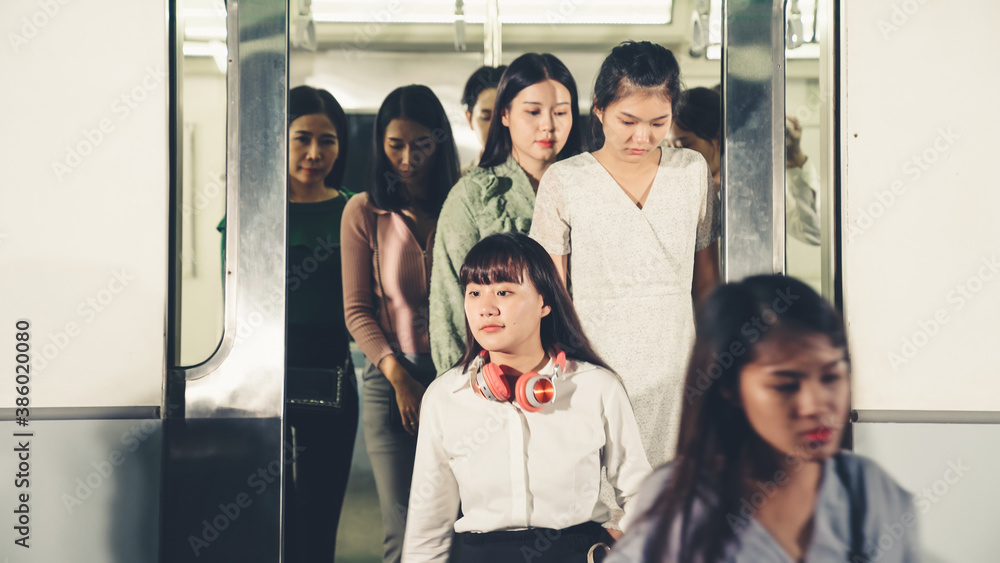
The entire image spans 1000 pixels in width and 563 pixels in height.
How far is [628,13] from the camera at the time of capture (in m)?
2.10

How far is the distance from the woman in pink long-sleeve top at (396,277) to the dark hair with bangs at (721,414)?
0.93 meters

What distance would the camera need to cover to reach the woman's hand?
1989 millimetres

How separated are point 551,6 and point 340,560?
1801mm

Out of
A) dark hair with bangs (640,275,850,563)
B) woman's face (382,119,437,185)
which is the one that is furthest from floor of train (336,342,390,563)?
dark hair with bangs (640,275,850,563)

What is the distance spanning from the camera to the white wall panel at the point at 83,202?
1.77 meters

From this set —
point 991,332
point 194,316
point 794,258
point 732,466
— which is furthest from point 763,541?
point 194,316

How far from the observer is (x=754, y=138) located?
74.8 inches

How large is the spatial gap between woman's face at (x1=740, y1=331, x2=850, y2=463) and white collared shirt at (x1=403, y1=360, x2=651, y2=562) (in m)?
0.58

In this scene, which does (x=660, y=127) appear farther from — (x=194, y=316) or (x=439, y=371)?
(x=194, y=316)

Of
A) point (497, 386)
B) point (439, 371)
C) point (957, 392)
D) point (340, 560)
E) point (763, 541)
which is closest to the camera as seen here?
point (763, 541)

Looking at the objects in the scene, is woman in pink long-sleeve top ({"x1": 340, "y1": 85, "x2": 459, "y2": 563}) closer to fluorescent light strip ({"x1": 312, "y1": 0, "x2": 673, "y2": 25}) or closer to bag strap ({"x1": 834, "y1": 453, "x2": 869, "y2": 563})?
fluorescent light strip ({"x1": 312, "y1": 0, "x2": 673, "y2": 25})

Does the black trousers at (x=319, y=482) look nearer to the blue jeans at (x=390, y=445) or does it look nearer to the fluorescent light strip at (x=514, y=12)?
the blue jeans at (x=390, y=445)

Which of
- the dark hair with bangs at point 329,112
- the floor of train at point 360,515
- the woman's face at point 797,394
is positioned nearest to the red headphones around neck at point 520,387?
the floor of train at point 360,515

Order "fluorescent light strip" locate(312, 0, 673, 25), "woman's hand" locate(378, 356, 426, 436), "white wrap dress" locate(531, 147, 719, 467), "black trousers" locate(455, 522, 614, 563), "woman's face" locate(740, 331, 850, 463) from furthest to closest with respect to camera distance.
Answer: "fluorescent light strip" locate(312, 0, 673, 25), "woman's hand" locate(378, 356, 426, 436), "white wrap dress" locate(531, 147, 719, 467), "black trousers" locate(455, 522, 614, 563), "woman's face" locate(740, 331, 850, 463)
